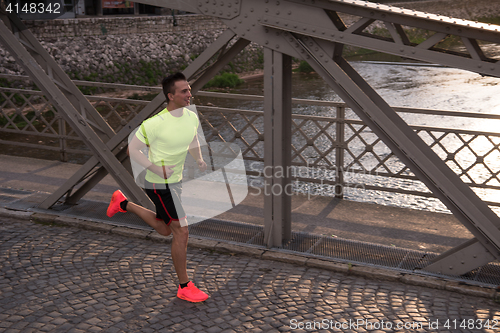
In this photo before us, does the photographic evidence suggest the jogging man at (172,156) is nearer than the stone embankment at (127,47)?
Yes

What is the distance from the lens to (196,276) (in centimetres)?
543

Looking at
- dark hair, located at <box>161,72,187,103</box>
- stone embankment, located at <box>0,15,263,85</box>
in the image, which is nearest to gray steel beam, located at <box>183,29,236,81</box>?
dark hair, located at <box>161,72,187,103</box>

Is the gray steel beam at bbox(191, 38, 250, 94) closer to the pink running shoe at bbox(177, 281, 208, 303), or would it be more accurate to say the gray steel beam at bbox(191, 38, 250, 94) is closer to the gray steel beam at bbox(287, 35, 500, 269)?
the gray steel beam at bbox(287, 35, 500, 269)

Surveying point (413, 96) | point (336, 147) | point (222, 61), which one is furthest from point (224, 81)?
point (222, 61)

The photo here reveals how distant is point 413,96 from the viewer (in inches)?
818

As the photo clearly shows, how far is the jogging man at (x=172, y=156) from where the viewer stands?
4785 millimetres

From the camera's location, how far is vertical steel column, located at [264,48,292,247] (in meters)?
5.67

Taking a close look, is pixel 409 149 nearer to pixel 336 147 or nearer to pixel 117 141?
pixel 336 147

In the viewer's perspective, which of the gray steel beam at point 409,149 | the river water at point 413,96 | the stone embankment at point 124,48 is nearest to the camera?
the gray steel beam at point 409,149

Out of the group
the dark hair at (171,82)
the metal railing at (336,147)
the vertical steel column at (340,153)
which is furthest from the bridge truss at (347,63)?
the vertical steel column at (340,153)

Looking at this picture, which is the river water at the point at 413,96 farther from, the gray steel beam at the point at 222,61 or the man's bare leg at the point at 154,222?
the man's bare leg at the point at 154,222

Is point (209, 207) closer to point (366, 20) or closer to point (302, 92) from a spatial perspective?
point (366, 20)

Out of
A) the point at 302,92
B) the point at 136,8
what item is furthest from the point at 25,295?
the point at 136,8

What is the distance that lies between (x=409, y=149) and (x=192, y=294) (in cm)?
226
